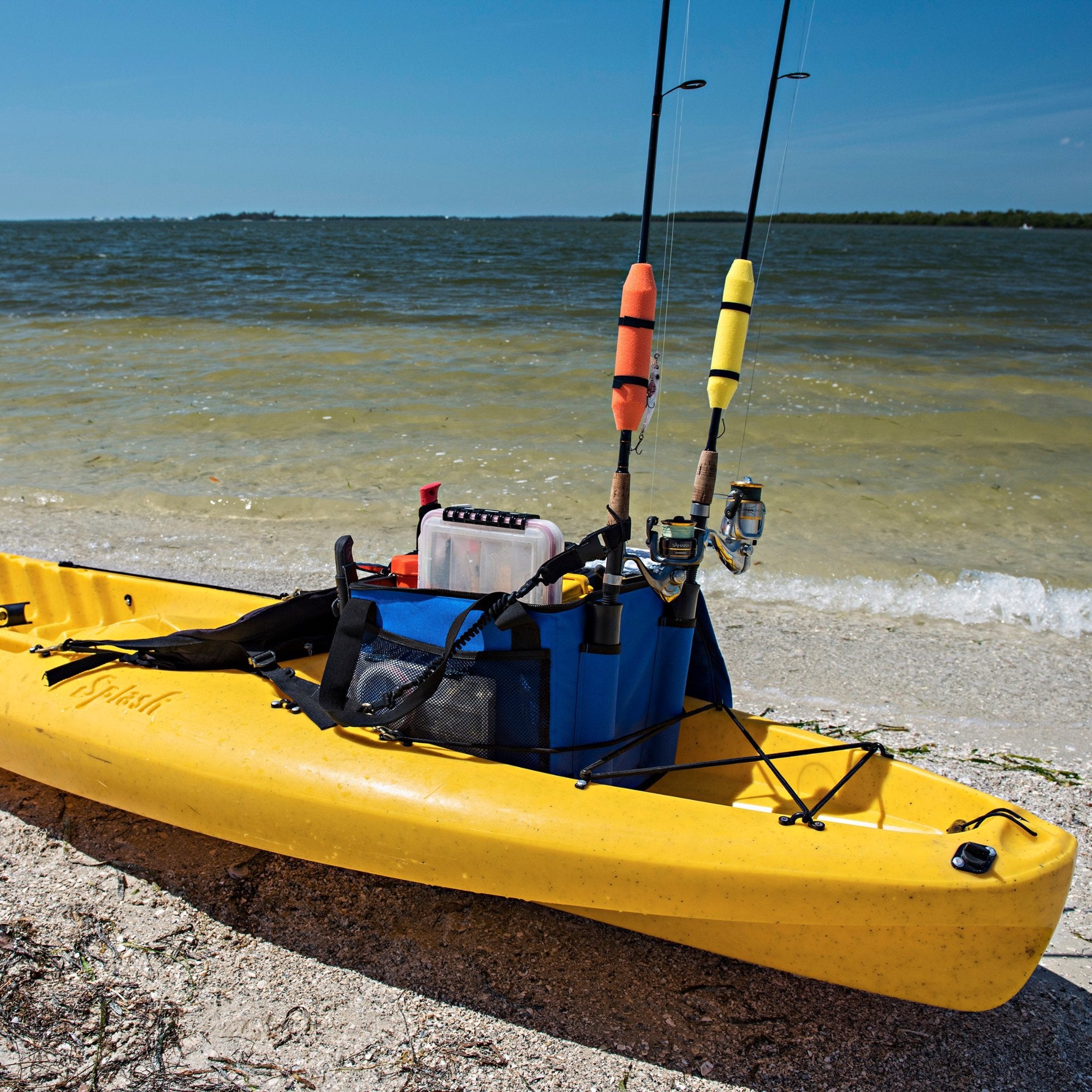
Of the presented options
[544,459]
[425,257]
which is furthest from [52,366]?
[425,257]

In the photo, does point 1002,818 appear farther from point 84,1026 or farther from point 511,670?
point 84,1026

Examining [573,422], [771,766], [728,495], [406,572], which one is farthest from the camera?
[573,422]

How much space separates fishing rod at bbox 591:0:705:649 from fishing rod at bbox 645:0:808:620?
0.16m

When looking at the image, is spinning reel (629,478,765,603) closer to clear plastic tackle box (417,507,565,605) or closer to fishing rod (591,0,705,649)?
fishing rod (591,0,705,649)

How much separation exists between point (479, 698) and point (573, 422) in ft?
24.4

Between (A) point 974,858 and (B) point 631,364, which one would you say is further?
(B) point 631,364

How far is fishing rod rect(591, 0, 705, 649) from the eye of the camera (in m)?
2.39

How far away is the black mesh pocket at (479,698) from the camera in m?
2.56

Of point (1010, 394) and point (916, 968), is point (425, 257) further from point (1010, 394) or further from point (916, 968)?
point (916, 968)

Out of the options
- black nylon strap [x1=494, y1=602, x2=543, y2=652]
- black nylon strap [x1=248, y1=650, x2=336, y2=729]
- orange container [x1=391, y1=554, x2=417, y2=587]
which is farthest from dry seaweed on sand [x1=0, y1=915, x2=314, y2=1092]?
orange container [x1=391, y1=554, x2=417, y2=587]

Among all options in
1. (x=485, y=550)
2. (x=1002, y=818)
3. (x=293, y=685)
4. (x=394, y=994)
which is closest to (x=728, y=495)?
(x=485, y=550)

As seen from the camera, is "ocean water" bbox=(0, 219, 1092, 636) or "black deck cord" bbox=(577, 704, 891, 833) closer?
"black deck cord" bbox=(577, 704, 891, 833)

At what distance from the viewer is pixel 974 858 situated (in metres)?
2.16

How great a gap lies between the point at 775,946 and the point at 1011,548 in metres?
5.13
